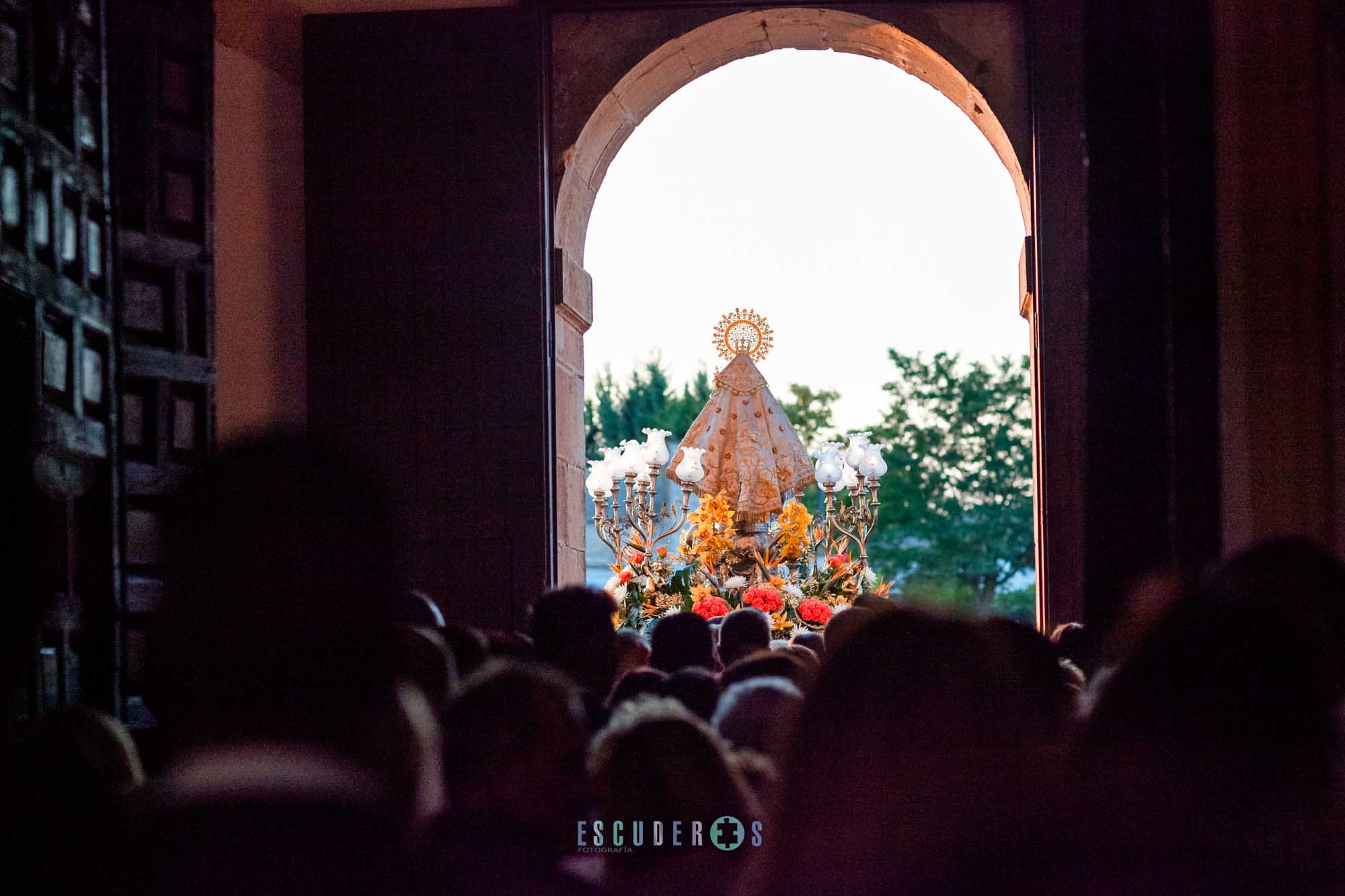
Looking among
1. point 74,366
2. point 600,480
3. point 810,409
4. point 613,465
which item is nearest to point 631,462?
point 613,465

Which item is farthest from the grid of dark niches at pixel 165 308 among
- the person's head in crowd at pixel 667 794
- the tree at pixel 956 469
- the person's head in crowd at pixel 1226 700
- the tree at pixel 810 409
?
the tree at pixel 810 409

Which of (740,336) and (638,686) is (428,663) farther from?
(740,336)

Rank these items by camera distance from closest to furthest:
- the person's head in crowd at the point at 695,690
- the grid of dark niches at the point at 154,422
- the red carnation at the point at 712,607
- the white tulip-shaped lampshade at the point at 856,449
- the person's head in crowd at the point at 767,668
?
the person's head in crowd at the point at 695,690 < the person's head in crowd at the point at 767,668 < the grid of dark niches at the point at 154,422 < the red carnation at the point at 712,607 < the white tulip-shaped lampshade at the point at 856,449

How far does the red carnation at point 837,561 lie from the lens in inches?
360

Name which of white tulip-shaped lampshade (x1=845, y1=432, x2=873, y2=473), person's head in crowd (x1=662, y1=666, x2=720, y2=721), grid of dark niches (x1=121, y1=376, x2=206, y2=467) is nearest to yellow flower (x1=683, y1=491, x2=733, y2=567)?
white tulip-shaped lampshade (x1=845, y1=432, x2=873, y2=473)

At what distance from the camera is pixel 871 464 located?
30.6 feet

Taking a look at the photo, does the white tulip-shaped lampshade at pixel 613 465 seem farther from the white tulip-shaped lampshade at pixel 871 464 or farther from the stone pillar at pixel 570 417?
the white tulip-shaped lampshade at pixel 871 464

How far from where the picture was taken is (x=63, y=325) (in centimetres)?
530

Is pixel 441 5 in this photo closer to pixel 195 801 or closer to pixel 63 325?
pixel 63 325

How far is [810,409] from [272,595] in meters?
46.2

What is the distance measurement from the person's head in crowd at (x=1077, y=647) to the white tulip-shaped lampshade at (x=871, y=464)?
452 cm

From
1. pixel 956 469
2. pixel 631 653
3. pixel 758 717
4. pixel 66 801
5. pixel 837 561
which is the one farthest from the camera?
pixel 956 469

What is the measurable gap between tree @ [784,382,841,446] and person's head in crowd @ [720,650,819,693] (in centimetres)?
4465

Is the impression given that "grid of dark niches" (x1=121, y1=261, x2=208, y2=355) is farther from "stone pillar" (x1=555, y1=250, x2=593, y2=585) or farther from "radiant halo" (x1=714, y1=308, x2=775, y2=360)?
"radiant halo" (x1=714, y1=308, x2=775, y2=360)
